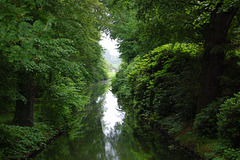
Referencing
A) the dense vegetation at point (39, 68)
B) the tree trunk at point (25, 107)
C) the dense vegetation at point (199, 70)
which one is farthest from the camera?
the tree trunk at point (25, 107)

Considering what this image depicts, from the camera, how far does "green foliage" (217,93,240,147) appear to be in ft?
15.3

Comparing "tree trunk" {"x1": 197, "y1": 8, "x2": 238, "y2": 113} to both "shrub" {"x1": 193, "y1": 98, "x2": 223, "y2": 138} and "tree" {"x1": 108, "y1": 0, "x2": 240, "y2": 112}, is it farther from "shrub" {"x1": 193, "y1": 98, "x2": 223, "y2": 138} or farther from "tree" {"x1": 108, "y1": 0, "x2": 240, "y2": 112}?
"shrub" {"x1": 193, "y1": 98, "x2": 223, "y2": 138}

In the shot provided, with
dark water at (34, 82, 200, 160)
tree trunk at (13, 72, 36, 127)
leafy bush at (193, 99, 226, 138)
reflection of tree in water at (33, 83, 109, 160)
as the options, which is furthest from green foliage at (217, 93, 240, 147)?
tree trunk at (13, 72, 36, 127)

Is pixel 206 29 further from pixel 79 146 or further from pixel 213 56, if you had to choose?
pixel 79 146

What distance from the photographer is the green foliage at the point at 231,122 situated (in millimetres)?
4668

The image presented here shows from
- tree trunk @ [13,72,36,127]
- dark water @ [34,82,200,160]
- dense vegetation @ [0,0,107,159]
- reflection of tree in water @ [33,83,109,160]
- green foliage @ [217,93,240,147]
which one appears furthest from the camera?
tree trunk @ [13,72,36,127]

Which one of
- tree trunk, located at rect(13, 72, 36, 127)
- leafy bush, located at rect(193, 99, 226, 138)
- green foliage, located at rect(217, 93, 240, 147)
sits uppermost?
tree trunk, located at rect(13, 72, 36, 127)

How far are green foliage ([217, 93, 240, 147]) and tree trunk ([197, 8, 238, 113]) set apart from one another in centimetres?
187

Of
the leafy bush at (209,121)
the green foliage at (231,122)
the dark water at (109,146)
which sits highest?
the dark water at (109,146)

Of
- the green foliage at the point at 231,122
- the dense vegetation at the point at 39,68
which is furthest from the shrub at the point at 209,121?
the dense vegetation at the point at 39,68

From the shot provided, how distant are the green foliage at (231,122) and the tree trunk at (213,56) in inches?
73.5

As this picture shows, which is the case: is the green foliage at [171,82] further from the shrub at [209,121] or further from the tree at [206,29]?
the shrub at [209,121]

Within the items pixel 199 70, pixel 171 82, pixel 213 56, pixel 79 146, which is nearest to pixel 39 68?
pixel 79 146

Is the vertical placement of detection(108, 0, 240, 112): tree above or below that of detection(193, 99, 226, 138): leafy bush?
above
